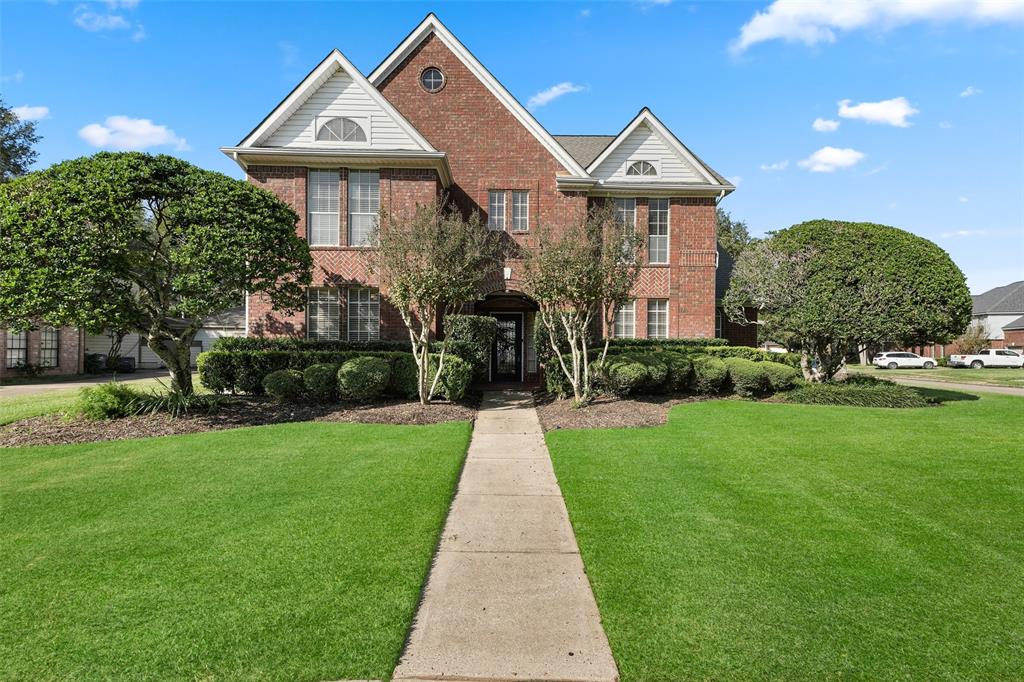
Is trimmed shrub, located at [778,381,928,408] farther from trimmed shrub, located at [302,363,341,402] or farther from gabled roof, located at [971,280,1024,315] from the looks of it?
gabled roof, located at [971,280,1024,315]

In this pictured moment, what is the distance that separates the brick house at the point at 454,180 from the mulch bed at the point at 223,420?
161 inches

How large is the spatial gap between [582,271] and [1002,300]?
213 ft

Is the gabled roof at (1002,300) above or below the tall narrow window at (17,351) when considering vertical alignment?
above

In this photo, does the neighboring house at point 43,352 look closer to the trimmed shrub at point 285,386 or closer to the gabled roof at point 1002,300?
the trimmed shrub at point 285,386

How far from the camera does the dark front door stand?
1891 centimetres

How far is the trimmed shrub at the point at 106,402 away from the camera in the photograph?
34.5 ft

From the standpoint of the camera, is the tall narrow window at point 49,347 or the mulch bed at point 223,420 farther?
the tall narrow window at point 49,347

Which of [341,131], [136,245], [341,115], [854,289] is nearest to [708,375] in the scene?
[854,289]

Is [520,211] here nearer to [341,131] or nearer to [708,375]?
[341,131]

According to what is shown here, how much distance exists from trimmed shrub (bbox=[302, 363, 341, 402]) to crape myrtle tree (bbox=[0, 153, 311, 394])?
2.29m

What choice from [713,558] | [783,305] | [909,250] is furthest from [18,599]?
[909,250]

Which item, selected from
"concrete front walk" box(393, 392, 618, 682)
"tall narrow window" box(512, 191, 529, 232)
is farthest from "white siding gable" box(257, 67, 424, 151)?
"concrete front walk" box(393, 392, 618, 682)

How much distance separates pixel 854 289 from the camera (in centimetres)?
1423

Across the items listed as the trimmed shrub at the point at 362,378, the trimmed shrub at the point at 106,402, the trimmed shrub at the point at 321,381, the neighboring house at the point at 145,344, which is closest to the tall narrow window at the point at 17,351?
the neighboring house at the point at 145,344
